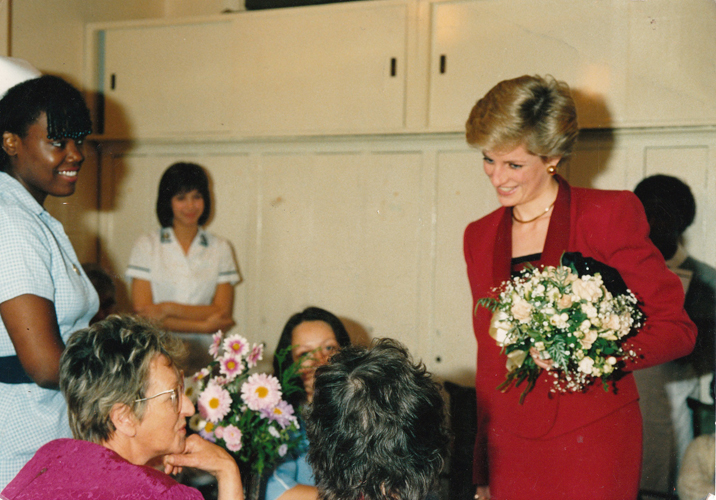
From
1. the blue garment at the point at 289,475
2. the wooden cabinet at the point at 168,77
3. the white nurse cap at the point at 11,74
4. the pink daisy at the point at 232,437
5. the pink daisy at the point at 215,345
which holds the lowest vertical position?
the blue garment at the point at 289,475

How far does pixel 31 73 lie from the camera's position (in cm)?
208

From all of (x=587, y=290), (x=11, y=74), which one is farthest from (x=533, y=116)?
(x=11, y=74)

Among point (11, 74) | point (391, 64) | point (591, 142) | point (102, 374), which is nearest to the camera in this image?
point (102, 374)

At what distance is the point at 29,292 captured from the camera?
167cm

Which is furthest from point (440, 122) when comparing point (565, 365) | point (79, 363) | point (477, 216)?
point (79, 363)

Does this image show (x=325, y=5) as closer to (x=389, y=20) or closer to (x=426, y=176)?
(x=389, y=20)

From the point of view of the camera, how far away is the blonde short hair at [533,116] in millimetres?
1784

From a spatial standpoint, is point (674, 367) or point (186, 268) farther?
point (186, 268)

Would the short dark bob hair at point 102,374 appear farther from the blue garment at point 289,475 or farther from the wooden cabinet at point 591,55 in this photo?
the wooden cabinet at point 591,55

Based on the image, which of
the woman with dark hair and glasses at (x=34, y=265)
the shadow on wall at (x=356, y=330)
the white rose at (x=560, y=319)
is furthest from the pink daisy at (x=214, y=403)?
the shadow on wall at (x=356, y=330)

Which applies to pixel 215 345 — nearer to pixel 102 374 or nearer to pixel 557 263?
pixel 102 374

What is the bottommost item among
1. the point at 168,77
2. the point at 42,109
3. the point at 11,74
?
the point at 42,109

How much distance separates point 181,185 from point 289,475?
2.00 meters

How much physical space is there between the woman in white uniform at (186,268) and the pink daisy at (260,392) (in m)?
1.58
